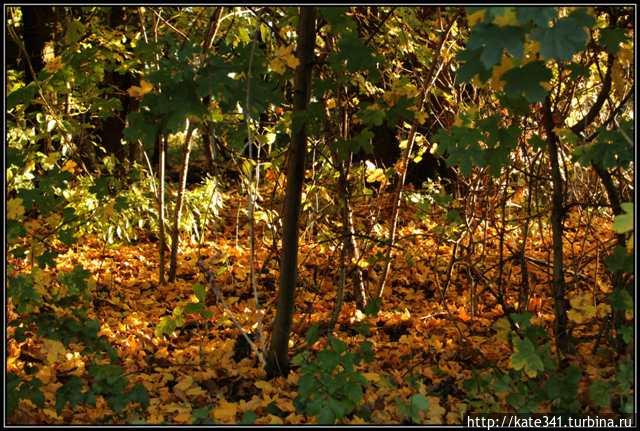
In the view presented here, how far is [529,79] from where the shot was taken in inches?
84.7

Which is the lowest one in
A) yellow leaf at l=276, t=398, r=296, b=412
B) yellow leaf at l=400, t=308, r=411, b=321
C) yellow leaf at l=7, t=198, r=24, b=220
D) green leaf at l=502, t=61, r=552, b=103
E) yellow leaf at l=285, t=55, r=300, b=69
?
yellow leaf at l=276, t=398, r=296, b=412

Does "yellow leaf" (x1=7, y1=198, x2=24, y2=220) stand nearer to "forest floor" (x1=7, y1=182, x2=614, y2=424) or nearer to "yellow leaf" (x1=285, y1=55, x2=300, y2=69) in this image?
"forest floor" (x1=7, y1=182, x2=614, y2=424)

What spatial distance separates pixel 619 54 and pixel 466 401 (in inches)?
63.3

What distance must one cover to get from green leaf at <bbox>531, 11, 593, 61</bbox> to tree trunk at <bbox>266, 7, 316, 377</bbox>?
4.23 feet

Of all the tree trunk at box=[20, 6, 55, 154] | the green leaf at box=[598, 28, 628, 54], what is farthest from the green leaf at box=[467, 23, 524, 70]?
the tree trunk at box=[20, 6, 55, 154]

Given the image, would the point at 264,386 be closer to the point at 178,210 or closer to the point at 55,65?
the point at 55,65

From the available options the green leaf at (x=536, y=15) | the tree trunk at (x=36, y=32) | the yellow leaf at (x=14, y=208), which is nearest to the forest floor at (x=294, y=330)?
the yellow leaf at (x=14, y=208)

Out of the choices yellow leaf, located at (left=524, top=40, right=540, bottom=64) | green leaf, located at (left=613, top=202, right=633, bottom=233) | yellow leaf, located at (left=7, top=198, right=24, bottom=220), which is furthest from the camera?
yellow leaf, located at (left=7, top=198, right=24, bottom=220)

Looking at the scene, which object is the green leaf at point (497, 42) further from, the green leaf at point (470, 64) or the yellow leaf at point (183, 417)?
the yellow leaf at point (183, 417)

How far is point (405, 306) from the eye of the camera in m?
4.55

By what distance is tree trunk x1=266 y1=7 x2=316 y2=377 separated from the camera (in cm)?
311

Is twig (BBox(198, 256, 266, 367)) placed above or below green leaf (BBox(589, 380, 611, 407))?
above

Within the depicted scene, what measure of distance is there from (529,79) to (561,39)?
27 centimetres

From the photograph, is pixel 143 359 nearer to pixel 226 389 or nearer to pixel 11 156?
pixel 226 389
